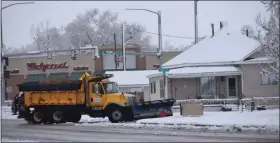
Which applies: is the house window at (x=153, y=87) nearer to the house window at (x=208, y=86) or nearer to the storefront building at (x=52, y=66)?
the house window at (x=208, y=86)

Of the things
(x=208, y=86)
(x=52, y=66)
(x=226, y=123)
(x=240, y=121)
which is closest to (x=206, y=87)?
(x=208, y=86)

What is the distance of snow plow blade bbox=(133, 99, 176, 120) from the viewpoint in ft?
90.8

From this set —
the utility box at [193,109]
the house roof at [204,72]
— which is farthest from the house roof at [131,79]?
the utility box at [193,109]

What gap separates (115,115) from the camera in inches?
1085

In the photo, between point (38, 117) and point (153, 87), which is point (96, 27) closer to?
point (153, 87)

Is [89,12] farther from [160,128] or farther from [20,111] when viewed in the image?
[160,128]

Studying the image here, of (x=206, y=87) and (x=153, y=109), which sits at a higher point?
(x=206, y=87)

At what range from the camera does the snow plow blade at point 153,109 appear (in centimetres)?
2767

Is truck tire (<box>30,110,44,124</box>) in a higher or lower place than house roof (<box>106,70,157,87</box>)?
lower

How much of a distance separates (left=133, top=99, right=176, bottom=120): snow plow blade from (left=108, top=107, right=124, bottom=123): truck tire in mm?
799

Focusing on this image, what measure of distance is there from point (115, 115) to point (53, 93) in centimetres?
388

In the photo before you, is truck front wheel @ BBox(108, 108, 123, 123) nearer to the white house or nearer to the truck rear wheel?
the truck rear wheel

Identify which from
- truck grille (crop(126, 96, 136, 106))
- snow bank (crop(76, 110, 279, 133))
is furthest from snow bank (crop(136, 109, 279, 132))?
truck grille (crop(126, 96, 136, 106))

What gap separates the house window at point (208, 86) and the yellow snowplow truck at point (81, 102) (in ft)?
36.1
